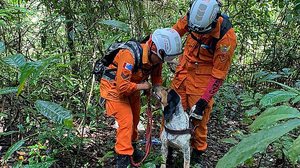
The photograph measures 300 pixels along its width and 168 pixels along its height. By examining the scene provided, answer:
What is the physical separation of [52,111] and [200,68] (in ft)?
7.33

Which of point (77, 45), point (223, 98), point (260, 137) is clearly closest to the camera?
point (260, 137)

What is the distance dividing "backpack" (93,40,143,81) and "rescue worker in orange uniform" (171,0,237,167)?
612 mm

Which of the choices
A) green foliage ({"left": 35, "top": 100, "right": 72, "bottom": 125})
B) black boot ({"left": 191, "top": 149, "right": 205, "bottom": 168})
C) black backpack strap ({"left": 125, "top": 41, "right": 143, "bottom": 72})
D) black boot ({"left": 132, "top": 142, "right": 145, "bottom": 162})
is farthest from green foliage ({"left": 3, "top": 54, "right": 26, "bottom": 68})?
black boot ({"left": 191, "top": 149, "right": 205, "bottom": 168})

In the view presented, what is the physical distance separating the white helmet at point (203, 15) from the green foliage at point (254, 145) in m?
3.04

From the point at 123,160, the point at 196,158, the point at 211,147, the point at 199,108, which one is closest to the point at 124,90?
the point at 123,160

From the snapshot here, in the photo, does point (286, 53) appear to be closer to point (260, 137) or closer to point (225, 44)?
point (225, 44)

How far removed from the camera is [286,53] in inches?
274

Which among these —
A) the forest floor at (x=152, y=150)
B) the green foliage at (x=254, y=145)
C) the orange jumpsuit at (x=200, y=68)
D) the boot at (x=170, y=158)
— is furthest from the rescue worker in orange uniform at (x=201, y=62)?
the green foliage at (x=254, y=145)

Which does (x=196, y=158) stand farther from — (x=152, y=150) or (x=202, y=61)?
(x=202, y=61)

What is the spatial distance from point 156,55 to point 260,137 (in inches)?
115

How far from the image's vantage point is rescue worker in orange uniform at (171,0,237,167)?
3.83 metres

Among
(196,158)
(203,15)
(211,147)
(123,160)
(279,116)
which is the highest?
(279,116)

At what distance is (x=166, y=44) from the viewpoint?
3.60 m

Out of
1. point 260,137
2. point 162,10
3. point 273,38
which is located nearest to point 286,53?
point 273,38
